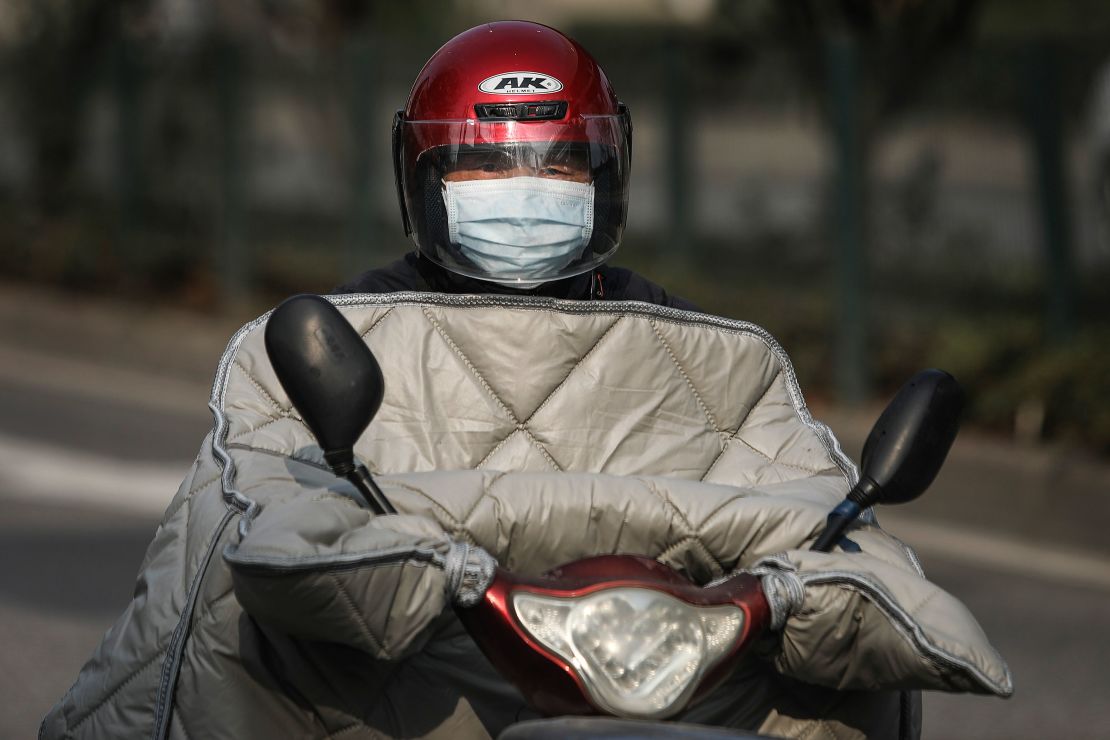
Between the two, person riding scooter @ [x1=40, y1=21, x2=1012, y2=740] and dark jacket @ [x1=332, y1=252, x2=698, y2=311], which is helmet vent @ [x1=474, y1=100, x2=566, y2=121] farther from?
dark jacket @ [x1=332, y1=252, x2=698, y2=311]

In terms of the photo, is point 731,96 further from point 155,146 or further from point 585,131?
point 585,131

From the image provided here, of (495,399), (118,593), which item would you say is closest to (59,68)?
(118,593)

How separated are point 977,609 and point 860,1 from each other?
5.01m

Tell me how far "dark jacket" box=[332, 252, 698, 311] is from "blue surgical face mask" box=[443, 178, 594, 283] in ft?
0.28

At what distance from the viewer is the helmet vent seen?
3.16m

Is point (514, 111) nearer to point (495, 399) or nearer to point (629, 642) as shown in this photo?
point (495, 399)

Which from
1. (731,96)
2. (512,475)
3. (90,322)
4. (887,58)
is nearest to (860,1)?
(887,58)

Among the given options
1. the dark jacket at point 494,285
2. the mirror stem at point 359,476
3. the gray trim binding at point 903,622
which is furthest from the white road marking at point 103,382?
the gray trim binding at point 903,622

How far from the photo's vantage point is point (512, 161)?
314 centimetres

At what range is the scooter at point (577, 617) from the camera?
207 centimetres

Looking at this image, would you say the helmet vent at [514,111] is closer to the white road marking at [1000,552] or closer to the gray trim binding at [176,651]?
the gray trim binding at [176,651]

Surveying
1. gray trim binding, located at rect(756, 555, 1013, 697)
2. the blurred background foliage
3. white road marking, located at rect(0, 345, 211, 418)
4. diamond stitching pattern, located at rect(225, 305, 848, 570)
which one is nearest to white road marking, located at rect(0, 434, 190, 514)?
white road marking, located at rect(0, 345, 211, 418)

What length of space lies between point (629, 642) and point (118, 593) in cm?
464

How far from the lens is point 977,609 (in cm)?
649
